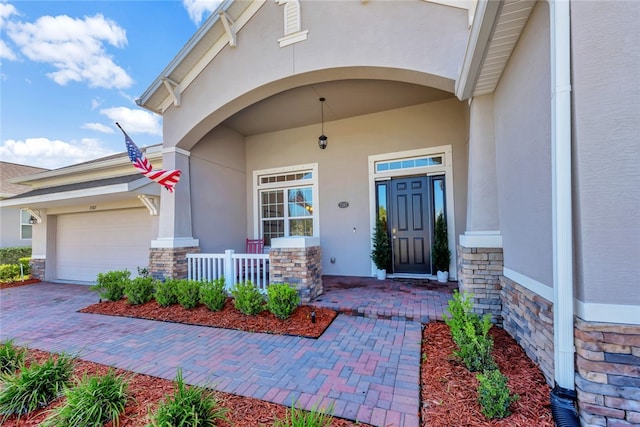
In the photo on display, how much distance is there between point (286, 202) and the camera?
7422 mm

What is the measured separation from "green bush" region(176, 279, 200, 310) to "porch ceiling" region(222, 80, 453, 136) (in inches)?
160

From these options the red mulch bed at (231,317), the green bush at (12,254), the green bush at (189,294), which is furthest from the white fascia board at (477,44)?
the green bush at (12,254)

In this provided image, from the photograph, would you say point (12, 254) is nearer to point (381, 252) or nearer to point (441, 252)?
point (381, 252)

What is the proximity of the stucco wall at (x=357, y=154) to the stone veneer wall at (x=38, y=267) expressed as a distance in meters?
8.05

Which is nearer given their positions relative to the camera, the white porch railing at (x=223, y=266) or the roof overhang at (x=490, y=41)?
the roof overhang at (x=490, y=41)

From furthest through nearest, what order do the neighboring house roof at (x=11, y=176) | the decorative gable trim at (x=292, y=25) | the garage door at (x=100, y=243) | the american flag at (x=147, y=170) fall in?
the neighboring house roof at (x=11, y=176) < the garage door at (x=100, y=243) < the american flag at (x=147, y=170) < the decorative gable trim at (x=292, y=25)

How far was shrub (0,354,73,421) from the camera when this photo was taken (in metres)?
2.13

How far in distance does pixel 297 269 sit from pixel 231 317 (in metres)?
1.26

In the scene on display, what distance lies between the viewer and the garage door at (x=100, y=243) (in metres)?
6.96

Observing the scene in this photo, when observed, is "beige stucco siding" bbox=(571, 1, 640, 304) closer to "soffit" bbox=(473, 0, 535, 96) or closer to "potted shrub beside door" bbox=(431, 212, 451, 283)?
"soffit" bbox=(473, 0, 535, 96)

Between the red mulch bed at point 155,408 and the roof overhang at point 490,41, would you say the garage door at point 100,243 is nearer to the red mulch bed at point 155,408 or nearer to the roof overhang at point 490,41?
the red mulch bed at point 155,408

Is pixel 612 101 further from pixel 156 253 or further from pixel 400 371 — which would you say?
pixel 156 253

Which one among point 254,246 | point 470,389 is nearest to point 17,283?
point 254,246

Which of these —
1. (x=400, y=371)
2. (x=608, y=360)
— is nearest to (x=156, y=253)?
(x=400, y=371)
